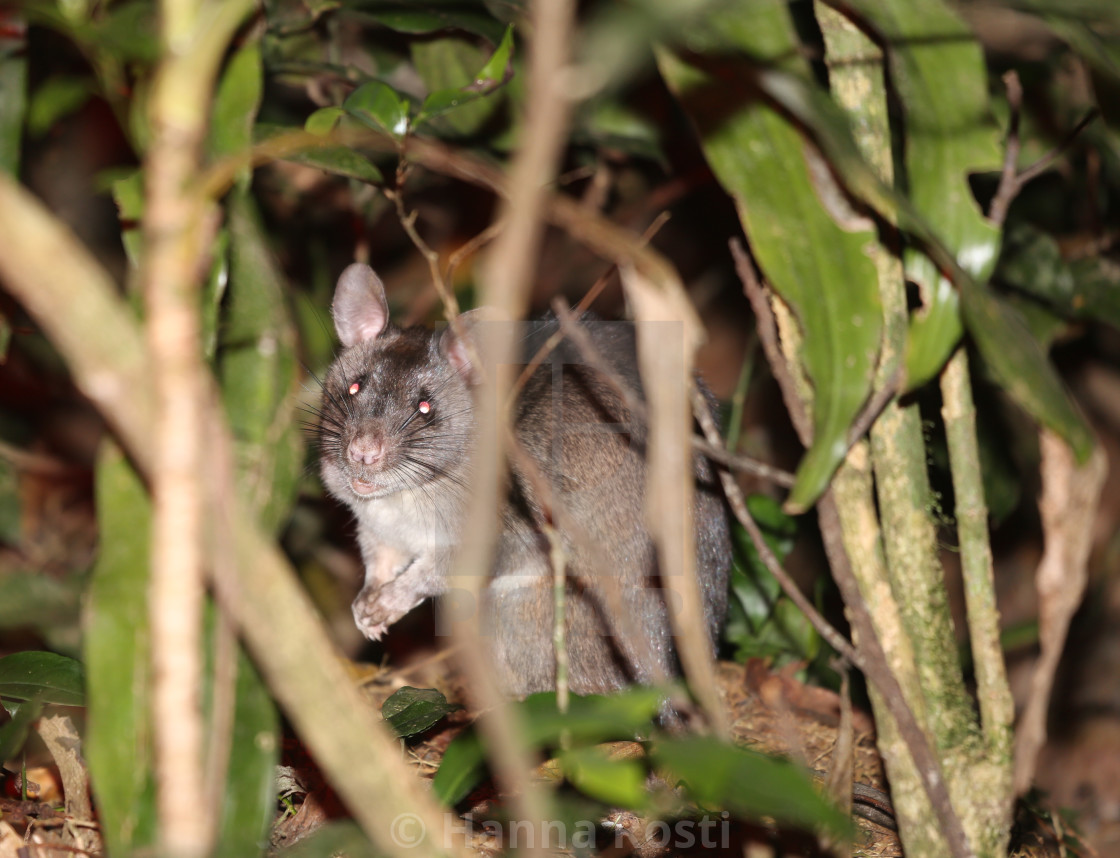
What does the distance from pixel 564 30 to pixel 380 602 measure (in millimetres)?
2937

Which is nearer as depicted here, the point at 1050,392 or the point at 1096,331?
the point at 1050,392

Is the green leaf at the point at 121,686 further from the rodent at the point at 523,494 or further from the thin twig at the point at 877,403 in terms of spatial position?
the rodent at the point at 523,494

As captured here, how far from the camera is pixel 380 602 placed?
3.84 meters

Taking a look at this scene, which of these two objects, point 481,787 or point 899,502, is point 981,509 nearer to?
point 899,502

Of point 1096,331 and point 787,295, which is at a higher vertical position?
point 1096,331

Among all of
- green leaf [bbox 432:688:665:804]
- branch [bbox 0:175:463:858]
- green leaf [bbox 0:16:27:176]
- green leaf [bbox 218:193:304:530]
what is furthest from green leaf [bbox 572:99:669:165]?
branch [bbox 0:175:463:858]

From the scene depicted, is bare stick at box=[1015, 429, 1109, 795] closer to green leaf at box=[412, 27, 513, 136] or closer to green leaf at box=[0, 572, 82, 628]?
green leaf at box=[0, 572, 82, 628]

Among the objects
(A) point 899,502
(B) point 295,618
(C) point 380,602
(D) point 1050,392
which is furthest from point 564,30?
(C) point 380,602

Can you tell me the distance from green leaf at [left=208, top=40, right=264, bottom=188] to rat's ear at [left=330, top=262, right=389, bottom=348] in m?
1.63

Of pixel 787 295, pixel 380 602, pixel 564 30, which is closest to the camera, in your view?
pixel 564 30

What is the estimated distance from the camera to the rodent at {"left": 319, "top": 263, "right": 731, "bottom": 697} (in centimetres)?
350

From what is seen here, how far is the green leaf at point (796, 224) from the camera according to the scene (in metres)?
1.88

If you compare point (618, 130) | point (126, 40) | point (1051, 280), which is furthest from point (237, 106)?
point (1051, 280)

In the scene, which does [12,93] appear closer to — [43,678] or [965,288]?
[43,678]
